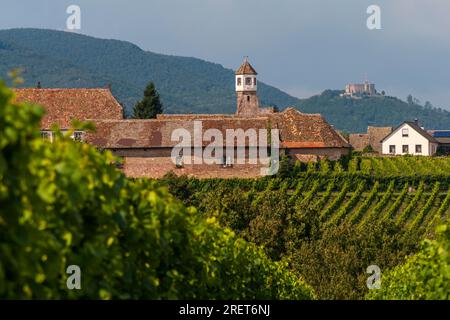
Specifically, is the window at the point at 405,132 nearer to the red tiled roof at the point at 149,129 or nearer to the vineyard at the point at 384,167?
the vineyard at the point at 384,167

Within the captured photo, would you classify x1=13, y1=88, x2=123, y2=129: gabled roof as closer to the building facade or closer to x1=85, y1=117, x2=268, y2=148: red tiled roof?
x1=85, y1=117, x2=268, y2=148: red tiled roof

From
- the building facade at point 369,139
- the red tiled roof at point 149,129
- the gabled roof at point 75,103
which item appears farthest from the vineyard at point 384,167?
the building facade at point 369,139

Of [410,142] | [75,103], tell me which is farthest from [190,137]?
[410,142]

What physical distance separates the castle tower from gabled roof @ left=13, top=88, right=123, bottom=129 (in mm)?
18819

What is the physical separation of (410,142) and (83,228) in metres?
113

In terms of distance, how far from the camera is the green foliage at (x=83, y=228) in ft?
30.5

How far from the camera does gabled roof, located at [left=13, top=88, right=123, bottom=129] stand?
93062mm

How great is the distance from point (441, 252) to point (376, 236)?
33.7 m

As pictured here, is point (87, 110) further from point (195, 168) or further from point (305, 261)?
point (305, 261)

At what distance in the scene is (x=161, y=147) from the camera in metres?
85.0

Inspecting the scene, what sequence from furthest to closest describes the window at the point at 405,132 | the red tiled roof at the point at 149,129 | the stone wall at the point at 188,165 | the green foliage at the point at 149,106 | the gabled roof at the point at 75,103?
1. the window at the point at 405,132
2. the green foliage at the point at 149,106
3. the gabled roof at the point at 75,103
4. the red tiled roof at the point at 149,129
5. the stone wall at the point at 188,165

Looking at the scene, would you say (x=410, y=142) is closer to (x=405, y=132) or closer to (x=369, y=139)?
(x=405, y=132)

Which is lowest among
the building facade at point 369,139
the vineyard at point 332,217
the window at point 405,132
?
the vineyard at point 332,217

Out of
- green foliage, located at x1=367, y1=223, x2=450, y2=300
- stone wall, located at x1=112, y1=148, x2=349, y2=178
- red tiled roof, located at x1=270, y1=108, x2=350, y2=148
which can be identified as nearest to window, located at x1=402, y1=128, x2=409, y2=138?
red tiled roof, located at x1=270, y1=108, x2=350, y2=148
